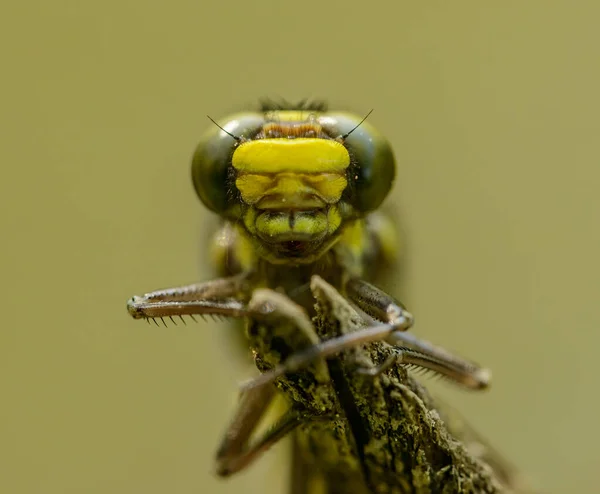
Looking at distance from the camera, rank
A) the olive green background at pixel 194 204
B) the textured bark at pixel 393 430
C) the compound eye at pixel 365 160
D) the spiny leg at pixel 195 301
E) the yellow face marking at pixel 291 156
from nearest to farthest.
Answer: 1. the textured bark at pixel 393 430
2. the spiny leg at pixel 195 301
3. the yellow face marking at pixel 291 156
4. the compound eye at pixel 365 160
5. the olive green background at pixel 194 204

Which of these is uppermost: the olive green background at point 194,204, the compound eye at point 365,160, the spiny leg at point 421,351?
the compound eye at point 365,160

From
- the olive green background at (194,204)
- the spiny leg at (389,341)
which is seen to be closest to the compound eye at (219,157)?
the spiny leg at (389,341)

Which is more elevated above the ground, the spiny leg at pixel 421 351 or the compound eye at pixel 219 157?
the compound eye at pixel 219 157

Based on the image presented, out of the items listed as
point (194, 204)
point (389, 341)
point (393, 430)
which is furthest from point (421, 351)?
point (194, 204)

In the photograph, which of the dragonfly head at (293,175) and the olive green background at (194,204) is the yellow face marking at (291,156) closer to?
the dragonfly head at (293,175)

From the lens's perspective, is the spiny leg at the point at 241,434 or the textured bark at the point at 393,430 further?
the spiny leg at the point at 241,434

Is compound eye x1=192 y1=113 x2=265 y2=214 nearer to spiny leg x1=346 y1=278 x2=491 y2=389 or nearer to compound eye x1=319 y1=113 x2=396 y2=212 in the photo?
compound eye x1=319 y1=113 x2=396 y2=212

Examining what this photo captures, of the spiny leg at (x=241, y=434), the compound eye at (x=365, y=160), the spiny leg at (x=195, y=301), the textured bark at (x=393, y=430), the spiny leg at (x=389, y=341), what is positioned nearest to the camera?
the spiny leg at (x=389, y=341)
